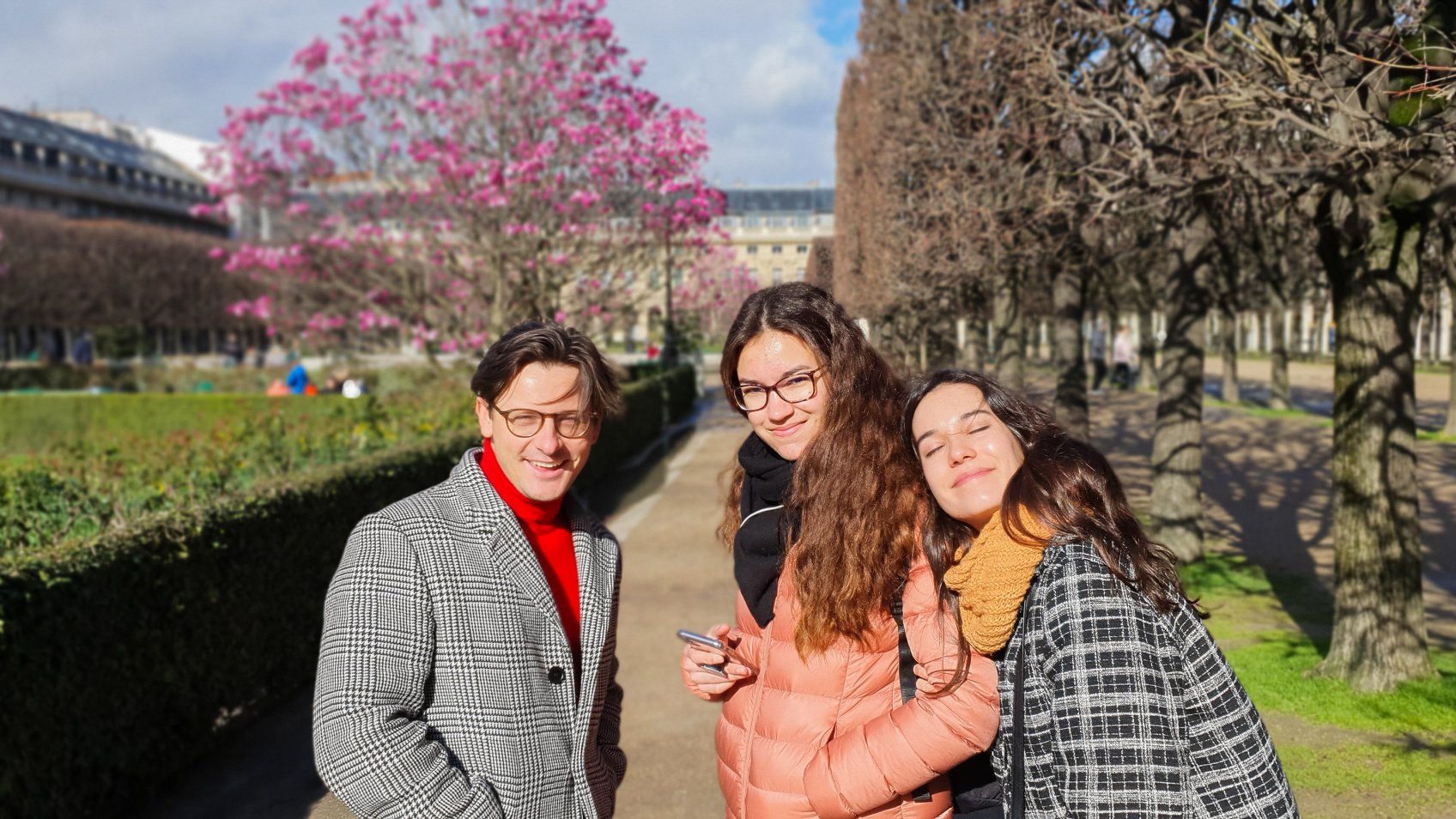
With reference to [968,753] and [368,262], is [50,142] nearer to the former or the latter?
[368,262]

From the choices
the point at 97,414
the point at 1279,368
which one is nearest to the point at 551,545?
the point at 97,414

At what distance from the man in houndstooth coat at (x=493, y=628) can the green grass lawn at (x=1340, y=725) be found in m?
3.27

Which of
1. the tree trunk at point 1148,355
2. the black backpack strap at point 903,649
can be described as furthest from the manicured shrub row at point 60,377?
the black backpack strap at point 903,649

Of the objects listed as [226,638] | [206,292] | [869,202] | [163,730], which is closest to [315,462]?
[226,638]

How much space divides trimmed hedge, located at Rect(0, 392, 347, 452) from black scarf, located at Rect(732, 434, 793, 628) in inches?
737

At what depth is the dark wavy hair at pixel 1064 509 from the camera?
162 cm

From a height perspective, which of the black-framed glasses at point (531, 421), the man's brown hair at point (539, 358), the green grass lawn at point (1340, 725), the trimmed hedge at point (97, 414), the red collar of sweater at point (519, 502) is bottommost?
the green grass lawn at point (1340, 725)

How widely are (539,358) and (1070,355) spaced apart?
9455 millimetres

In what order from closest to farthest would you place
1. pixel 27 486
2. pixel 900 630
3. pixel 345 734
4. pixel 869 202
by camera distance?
pixel 345 734 → pixel 900 630 → pixel 27 486 → pixel 869 202

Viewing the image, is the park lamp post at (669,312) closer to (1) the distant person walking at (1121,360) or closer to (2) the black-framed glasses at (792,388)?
(1) the distant person walking at (1121,360)

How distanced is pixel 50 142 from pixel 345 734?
7707cm

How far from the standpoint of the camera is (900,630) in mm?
1960

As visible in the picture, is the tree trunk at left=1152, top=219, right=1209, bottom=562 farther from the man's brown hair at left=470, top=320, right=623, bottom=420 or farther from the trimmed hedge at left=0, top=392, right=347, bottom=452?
the trimmed hedge at left=0, top=392, right=347, bottom=452

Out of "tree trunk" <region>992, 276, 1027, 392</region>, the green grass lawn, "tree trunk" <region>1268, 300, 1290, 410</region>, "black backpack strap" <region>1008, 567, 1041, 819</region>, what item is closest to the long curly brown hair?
"black backpack strap" <region>1008, 567, 1041, 819</region>
